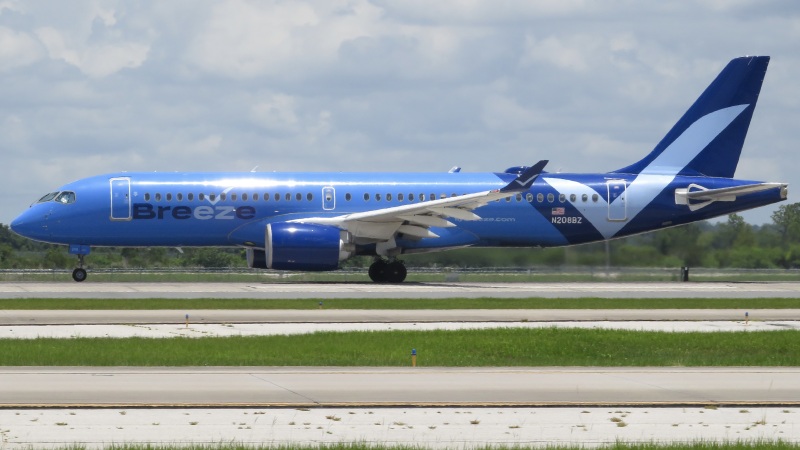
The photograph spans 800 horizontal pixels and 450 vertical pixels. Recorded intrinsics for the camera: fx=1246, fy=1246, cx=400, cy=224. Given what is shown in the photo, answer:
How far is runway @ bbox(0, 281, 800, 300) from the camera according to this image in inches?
1562

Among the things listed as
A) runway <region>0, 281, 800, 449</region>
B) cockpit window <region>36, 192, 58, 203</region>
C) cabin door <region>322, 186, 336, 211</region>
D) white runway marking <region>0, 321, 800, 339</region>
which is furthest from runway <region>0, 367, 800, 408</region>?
cockpit window <region>36, 192, 58, 203</region>

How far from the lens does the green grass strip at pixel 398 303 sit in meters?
34.1

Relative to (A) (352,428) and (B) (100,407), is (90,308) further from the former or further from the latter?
(A) (352,428)

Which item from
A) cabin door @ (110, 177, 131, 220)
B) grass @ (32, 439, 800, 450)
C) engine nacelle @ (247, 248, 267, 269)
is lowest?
grass @ (32, 439, 800, 450)

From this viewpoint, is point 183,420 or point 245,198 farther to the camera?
point 245,198

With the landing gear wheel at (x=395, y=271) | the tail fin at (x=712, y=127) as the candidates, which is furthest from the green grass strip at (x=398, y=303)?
the tail fin at (x=712, y=127)

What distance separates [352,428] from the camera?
14.5m

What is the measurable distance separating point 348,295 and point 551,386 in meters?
21.5

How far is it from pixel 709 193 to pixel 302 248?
16.8m

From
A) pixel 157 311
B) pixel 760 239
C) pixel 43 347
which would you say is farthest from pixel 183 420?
pixel 760 239

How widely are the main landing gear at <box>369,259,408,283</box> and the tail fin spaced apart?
10.5 metres

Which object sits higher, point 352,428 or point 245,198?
point 245,198

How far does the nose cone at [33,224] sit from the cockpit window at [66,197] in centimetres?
77

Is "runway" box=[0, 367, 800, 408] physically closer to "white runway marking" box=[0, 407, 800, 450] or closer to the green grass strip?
"white runway marking" box=[0, 407, 800, 450]
